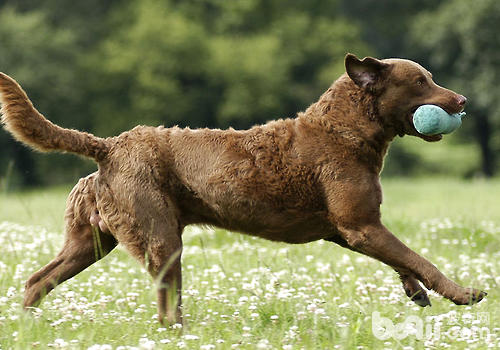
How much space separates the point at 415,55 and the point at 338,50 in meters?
4.13

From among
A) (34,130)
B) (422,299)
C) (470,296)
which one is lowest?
(470,296)

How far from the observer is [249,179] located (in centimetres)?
482

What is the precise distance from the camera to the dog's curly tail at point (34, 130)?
4.66 m

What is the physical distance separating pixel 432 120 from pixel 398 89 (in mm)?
340

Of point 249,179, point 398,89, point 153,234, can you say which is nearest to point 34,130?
point 153,234

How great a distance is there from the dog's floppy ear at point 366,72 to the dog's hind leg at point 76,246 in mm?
1861

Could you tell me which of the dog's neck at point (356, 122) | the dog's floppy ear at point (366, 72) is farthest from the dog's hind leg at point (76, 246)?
the dog's floppy ear at point (366, 72)

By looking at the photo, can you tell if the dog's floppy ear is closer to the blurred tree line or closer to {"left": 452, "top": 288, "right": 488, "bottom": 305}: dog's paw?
{"left": 452, "top": 288, "right": 488, "bottom": 305}: dog's paw

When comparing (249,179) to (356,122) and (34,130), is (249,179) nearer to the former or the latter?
(356,122)

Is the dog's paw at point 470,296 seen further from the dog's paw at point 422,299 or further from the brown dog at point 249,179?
the dog's paw at point 422,299

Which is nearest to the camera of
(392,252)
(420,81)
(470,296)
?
(470,296)

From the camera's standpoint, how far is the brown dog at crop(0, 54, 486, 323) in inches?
186

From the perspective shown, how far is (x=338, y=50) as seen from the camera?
37.0 metres

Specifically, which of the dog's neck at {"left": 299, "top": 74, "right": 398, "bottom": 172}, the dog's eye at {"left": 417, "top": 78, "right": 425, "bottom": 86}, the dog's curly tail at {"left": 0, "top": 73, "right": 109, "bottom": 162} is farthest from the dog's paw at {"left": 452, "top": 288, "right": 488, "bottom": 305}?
the dog's curly tail at {"left": 0, "top": 73, "right": 109, "bottom": 162}
